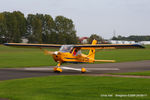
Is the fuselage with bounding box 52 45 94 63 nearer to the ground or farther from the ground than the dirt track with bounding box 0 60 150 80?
farther from the ground

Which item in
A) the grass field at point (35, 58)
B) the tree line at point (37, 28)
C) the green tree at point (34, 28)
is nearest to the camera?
the grass field at point (35, 58)

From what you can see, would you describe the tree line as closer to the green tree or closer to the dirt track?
the green tree

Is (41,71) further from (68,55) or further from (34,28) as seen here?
(34,28)

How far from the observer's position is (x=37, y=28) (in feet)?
332

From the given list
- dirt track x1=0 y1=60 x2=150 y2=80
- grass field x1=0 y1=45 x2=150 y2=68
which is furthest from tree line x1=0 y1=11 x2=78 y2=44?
dirt track x1=0 y1=60 x2=150 y2=80

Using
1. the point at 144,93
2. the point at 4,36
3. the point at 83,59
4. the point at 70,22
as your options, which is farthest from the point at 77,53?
the point at 70,22

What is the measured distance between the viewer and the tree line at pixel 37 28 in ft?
318

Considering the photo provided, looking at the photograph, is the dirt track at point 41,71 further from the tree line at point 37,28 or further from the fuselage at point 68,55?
the tree line at point 37,28

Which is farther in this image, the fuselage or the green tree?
the green tree

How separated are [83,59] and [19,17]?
88063mm

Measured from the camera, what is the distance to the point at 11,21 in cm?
9969

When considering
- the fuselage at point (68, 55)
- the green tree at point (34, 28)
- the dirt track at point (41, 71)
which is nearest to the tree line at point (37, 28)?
the green tree at point (34, 28)

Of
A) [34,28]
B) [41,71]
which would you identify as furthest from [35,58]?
[34,28]

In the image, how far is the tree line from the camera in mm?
97044
